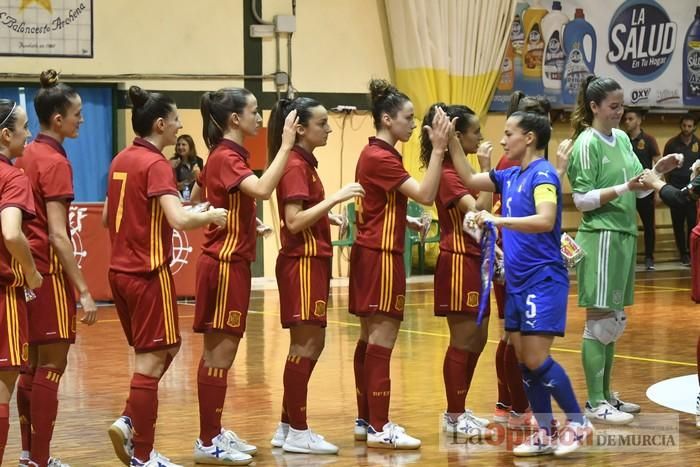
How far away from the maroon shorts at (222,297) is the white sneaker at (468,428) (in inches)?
50.5

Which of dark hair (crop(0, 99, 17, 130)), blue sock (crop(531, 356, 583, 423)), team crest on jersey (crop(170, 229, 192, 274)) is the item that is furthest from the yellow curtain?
dark hair (crop(0, 99, 17, 130))

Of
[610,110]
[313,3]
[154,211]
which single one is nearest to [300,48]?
[313,3]

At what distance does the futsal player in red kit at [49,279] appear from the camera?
5.10m

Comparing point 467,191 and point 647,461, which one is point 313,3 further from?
point 647,461

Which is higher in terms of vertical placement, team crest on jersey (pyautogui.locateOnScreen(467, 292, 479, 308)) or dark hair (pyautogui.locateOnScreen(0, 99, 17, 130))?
dark hair (pyautogui.locateOnScreen(0, 99, 17, 130))

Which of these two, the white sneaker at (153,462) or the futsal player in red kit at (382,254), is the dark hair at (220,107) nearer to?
the futsal player in red kit at (382,254)

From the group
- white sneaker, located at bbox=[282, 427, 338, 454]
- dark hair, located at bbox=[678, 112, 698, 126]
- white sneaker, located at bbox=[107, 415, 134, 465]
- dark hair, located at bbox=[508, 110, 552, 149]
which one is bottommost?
white sneaker, located at bbox=[282, 427, 338, 454]

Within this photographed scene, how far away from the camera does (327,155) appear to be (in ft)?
51.1

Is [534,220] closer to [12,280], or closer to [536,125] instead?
[536,125]

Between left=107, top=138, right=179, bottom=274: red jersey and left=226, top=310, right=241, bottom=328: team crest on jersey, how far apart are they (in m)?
0.49

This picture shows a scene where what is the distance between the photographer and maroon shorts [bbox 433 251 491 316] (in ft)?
19.5

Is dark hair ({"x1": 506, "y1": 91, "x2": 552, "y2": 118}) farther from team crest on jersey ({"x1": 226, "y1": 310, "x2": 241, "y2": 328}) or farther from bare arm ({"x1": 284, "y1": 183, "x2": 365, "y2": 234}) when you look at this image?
team crest on jersey ({"x1": 226, "y1": 310, "x2": 241, "y2": 328})

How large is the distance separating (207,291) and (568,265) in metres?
1.89

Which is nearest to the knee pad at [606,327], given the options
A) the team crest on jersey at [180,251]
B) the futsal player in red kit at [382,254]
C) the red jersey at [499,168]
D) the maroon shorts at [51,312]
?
the red jersey at [499,168]
